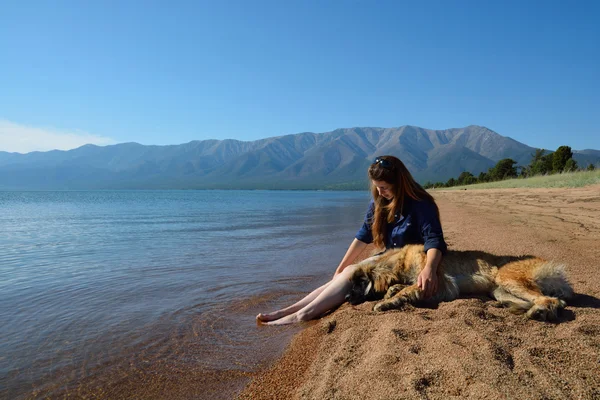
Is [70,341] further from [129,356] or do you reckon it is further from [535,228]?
[535,228]

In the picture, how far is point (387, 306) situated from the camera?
3779 mm

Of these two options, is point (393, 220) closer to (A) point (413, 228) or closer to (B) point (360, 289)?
(A) point (413, 228)

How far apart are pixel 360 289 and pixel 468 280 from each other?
125 cm

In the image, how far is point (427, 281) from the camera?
148 inches

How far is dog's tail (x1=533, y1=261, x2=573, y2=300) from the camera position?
3.56 m

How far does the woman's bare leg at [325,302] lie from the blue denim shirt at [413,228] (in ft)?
2.38

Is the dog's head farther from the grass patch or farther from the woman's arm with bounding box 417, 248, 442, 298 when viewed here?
the grass patch

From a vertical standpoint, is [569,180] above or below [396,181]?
below

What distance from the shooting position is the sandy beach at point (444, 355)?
6.78ft

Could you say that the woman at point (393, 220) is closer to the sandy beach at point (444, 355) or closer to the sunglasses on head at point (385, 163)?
the sunglasses on head at point (385, 163)

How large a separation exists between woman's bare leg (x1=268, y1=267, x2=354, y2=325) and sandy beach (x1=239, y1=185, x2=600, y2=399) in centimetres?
13

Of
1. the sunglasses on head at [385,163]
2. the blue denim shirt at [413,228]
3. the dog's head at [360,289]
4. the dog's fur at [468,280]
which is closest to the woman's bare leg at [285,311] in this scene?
the dog's head at [360,289]

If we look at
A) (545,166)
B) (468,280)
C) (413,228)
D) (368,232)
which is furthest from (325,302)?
(545,166)

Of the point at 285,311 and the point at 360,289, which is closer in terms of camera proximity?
the point at 360,289
